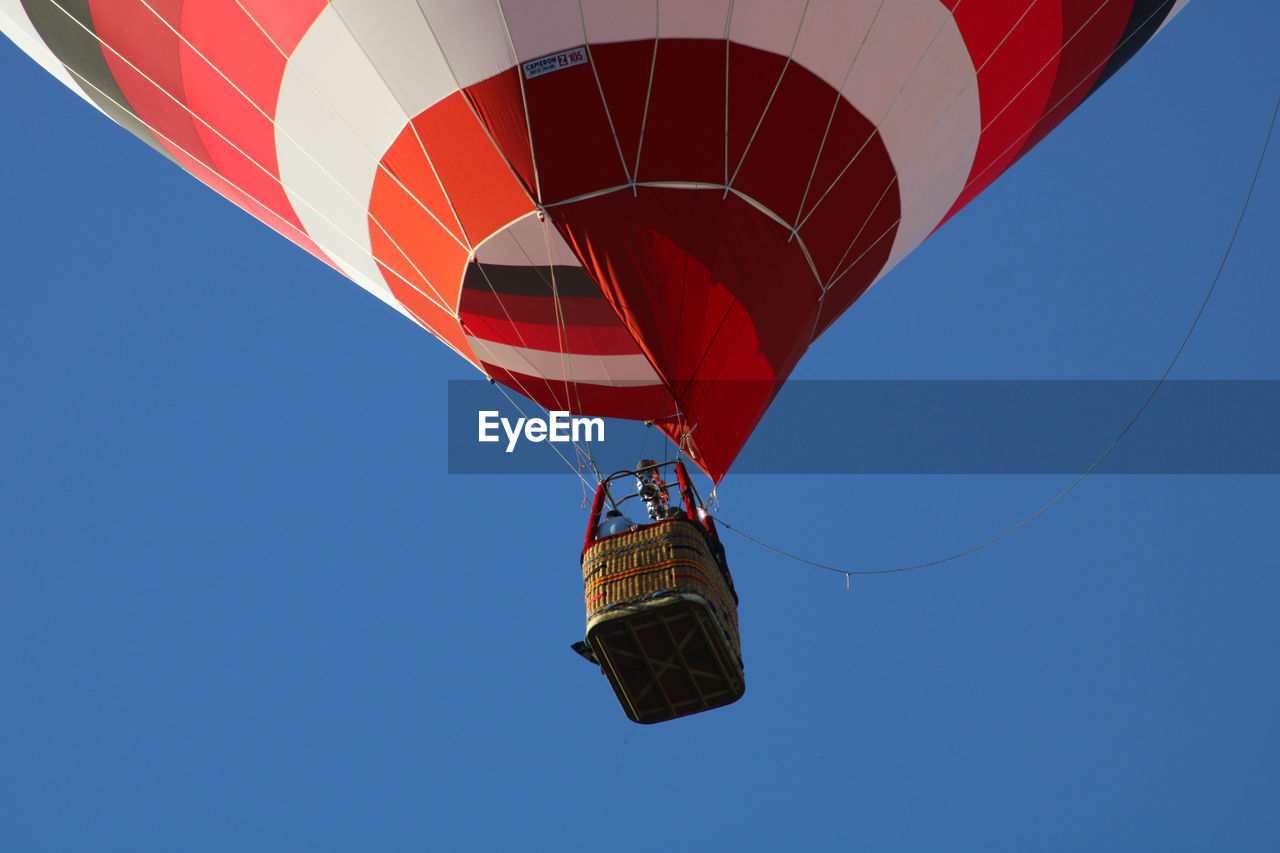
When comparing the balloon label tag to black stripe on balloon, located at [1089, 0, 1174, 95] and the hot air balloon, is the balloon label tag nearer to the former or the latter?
the hot air balloon

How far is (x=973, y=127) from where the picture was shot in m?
7.00

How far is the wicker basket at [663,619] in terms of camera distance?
5398 millimetres

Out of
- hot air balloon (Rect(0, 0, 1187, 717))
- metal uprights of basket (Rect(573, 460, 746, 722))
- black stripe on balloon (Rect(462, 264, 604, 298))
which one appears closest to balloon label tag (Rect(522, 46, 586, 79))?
hot air balloon (Rect(0, 0, 1187, 717))

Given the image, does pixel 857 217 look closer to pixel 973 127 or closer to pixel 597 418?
pixel 973 127

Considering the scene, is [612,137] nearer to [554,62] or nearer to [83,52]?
[554,62]

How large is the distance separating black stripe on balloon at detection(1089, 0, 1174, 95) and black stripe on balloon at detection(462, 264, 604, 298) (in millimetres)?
3373

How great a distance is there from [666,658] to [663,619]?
294 mm

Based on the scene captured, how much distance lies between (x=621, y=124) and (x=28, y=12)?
3.60 metres

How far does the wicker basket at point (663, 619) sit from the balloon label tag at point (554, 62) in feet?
6.75

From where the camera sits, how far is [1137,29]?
24.7ft

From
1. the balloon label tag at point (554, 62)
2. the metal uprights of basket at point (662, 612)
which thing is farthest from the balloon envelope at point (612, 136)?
the metal uprights of basket at point (662, 612)

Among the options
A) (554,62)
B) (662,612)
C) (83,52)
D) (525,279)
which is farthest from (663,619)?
(83,52)

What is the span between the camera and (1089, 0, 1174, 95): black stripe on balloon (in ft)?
24.0

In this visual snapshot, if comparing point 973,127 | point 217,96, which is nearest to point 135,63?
point 217,96
